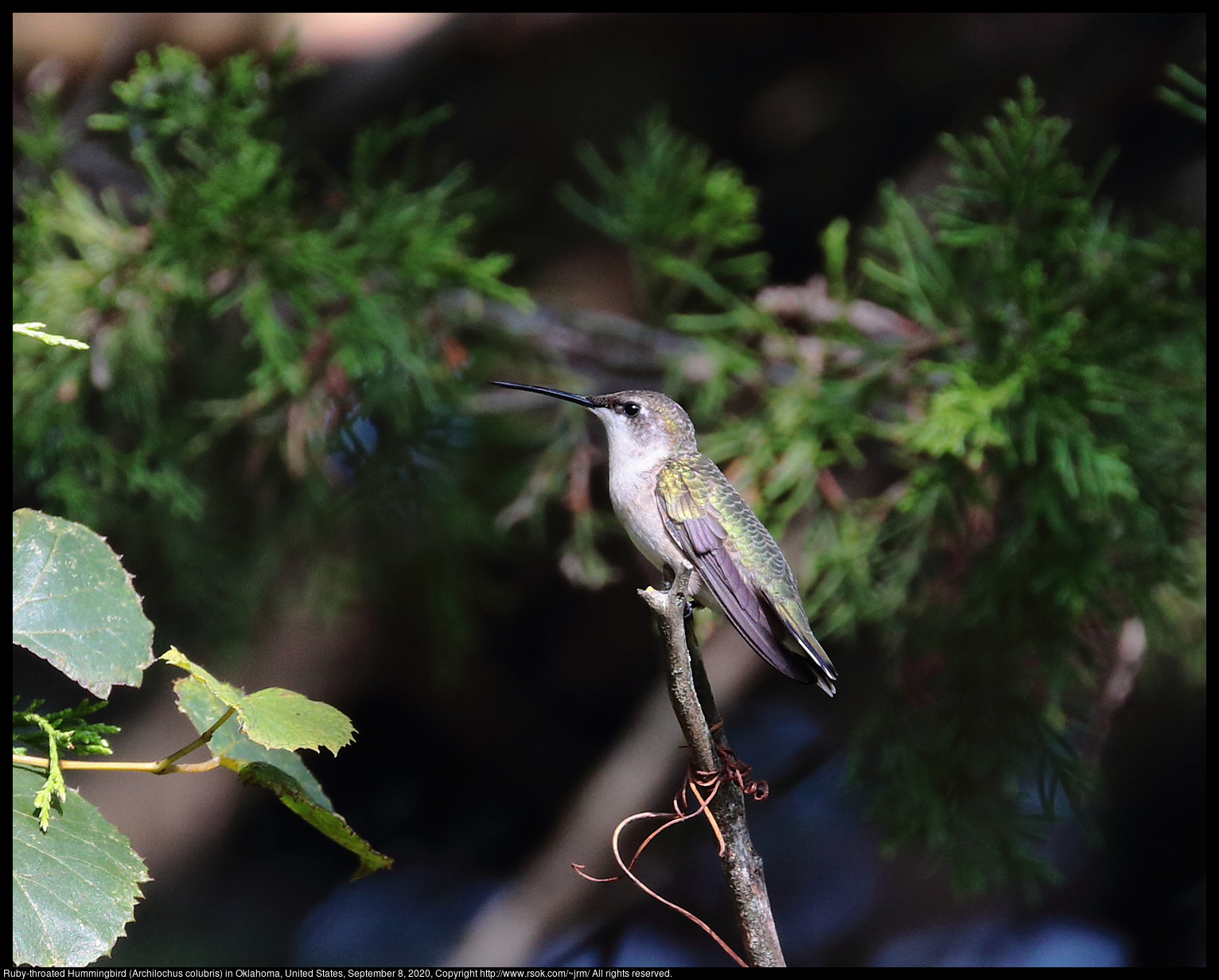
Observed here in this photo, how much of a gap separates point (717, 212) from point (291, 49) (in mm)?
719

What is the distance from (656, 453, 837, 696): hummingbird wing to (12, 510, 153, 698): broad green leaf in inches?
17.0

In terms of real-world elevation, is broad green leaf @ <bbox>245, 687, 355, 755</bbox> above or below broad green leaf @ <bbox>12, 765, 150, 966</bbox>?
above

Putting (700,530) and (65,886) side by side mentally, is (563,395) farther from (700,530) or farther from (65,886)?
(65,886)

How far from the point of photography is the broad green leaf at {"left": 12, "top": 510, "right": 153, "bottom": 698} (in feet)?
1.60

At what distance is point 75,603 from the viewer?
19.8 inches

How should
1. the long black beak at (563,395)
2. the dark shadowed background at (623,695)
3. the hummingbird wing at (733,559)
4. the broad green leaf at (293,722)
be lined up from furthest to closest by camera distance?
the dark shadowed background at (623,695), the long black beak at (563,395), the hummingbird wing at (733,559), the broad green leaf at (293,722)

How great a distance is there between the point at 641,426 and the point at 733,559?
0.63 feet

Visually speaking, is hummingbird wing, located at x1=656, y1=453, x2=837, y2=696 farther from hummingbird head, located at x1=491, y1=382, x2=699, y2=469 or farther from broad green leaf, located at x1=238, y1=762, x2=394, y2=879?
broad green leaf, located at x1=238, y1=762, x2=394, y2=879

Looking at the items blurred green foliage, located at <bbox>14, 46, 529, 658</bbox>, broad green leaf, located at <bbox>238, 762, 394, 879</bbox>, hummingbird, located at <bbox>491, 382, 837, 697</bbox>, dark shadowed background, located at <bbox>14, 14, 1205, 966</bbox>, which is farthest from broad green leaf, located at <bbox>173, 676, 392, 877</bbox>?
dark shadowed background, located at <bbox>14, 14, 1205, 966</bbox>

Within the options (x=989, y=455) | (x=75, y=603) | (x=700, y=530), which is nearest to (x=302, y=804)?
(x=75, y=603)

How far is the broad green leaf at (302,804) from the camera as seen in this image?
1.58 ft

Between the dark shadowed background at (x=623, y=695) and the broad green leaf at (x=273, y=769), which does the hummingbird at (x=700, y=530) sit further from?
the dark shadowed background at (x=623, y=695)

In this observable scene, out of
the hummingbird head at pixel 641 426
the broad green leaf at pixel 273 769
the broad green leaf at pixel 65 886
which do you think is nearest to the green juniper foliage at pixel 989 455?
the hummingbird head at pixel 641 426

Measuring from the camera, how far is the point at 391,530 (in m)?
1.88
